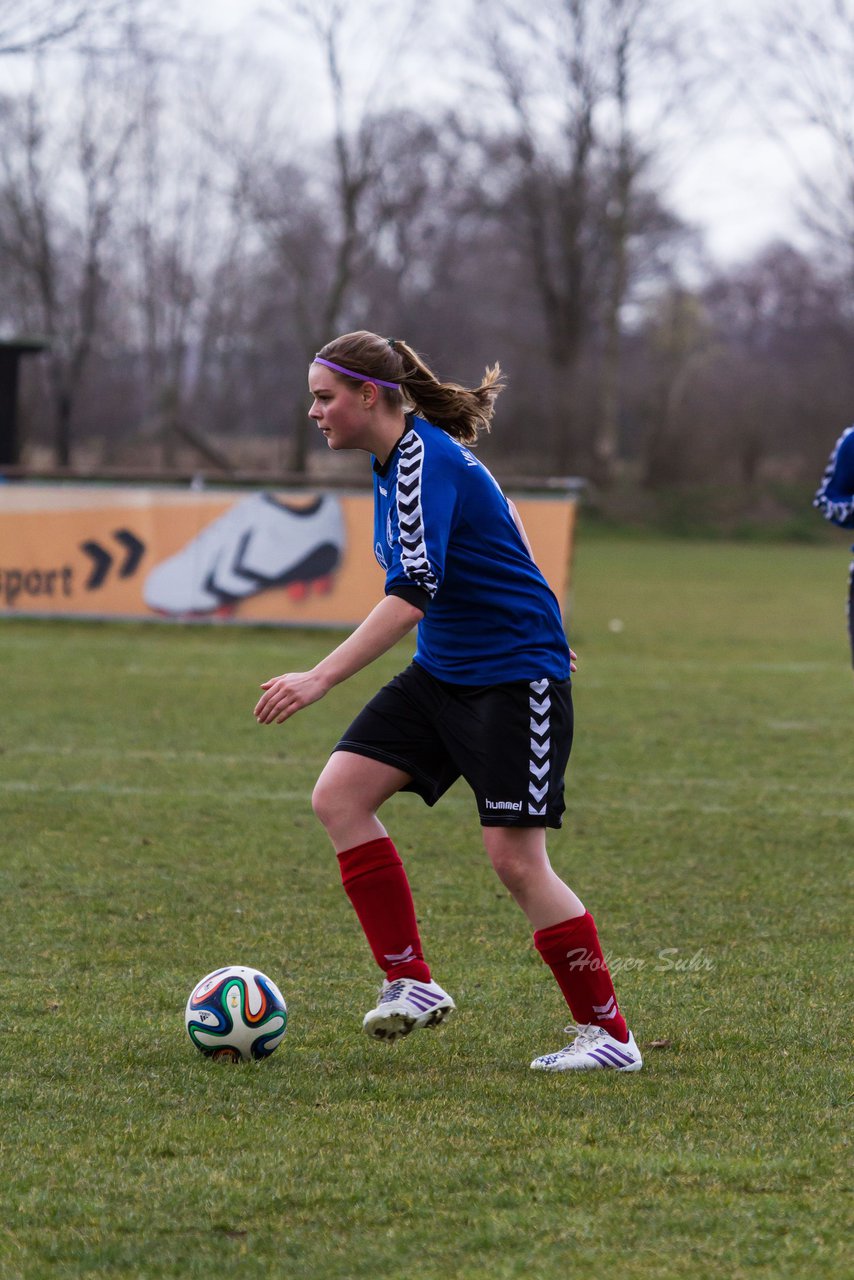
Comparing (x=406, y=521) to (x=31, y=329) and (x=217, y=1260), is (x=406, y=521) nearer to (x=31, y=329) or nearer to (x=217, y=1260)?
(x=217, y=1260)

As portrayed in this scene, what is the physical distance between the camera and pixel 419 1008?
379cm

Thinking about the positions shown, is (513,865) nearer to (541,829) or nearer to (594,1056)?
(541,829)

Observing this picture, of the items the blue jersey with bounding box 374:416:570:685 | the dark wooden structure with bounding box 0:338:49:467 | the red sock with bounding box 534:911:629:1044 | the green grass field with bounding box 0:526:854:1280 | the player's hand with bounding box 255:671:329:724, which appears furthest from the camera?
the dark wooden structure with bounding box 0:338:49:467

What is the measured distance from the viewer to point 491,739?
11.9ft

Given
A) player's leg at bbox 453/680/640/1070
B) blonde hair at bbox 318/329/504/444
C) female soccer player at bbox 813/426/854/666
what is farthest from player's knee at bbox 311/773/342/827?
female soccer player at bbox 813/426/854/666

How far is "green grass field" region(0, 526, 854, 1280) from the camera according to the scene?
2656mm

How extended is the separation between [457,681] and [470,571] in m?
0.29

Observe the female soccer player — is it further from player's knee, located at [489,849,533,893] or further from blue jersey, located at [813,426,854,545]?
player's knee, located at [489,849,533,893]

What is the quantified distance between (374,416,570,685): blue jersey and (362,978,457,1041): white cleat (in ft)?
2.71

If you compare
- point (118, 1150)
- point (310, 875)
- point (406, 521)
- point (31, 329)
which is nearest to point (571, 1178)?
point (118, 1150)

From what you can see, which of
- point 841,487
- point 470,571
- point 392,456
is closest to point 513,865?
point 470,571

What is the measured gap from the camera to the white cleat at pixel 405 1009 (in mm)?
3768

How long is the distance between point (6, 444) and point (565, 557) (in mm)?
8212

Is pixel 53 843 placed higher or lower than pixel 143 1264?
lower
